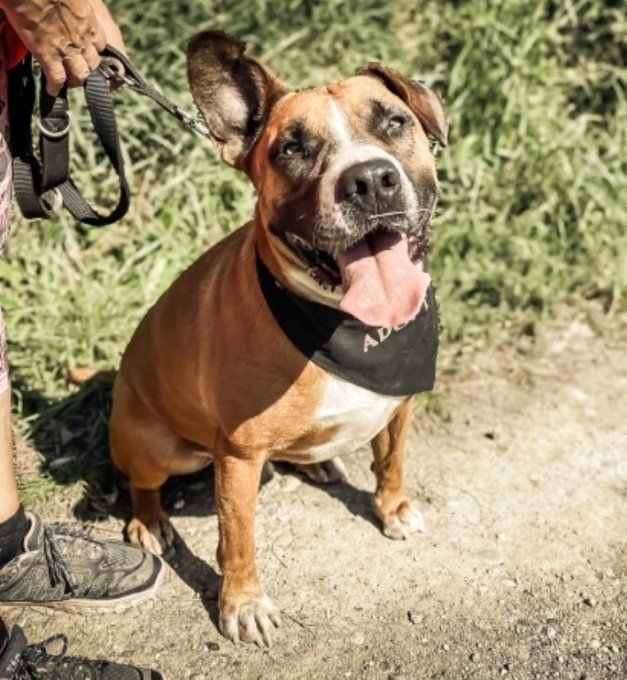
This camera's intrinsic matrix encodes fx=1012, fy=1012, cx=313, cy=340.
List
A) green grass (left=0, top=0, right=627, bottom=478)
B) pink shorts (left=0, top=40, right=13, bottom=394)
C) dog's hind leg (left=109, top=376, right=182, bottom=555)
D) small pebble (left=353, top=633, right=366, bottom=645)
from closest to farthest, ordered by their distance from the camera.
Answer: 1. pink shorts (left=0, top=40, right=13, bottom=394)
2. small pebble (left=353, top=633, right=366, bottom=645)
3. dog's hind leg (left=109, top=376, right=182, bottom=555)
4. green grass (left=0, top=0, right=627, bottom=478)

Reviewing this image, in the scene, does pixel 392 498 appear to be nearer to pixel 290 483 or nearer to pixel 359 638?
pixel 290 483

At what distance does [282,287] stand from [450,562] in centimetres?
132

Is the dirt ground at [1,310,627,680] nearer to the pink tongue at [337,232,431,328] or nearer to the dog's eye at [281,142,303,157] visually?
the pink tongue at [337,232,431,328]

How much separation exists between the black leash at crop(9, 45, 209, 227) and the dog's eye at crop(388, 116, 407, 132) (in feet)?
2.00

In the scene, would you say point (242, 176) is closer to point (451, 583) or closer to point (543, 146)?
point (543, 146)

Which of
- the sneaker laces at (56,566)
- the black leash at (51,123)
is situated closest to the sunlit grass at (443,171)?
the sneaker laces at (56,566)

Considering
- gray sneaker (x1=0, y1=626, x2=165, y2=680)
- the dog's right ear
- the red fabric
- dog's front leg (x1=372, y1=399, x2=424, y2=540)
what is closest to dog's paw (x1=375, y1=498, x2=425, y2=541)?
dog's front leg (x1=372, y1=399, x2=424, y2=540)

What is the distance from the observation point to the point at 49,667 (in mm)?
3232

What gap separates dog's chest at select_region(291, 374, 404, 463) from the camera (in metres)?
3.33

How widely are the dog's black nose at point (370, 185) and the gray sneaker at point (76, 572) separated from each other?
5.24ft

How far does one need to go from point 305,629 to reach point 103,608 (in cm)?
73

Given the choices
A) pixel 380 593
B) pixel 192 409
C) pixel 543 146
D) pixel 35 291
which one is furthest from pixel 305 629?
pixel 543 146

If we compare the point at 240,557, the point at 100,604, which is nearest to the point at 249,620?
the point at 240,557

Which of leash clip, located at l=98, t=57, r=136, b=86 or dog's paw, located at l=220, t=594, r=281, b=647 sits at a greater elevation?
leash clip, located at l=98, t=57, r=136, b=86
